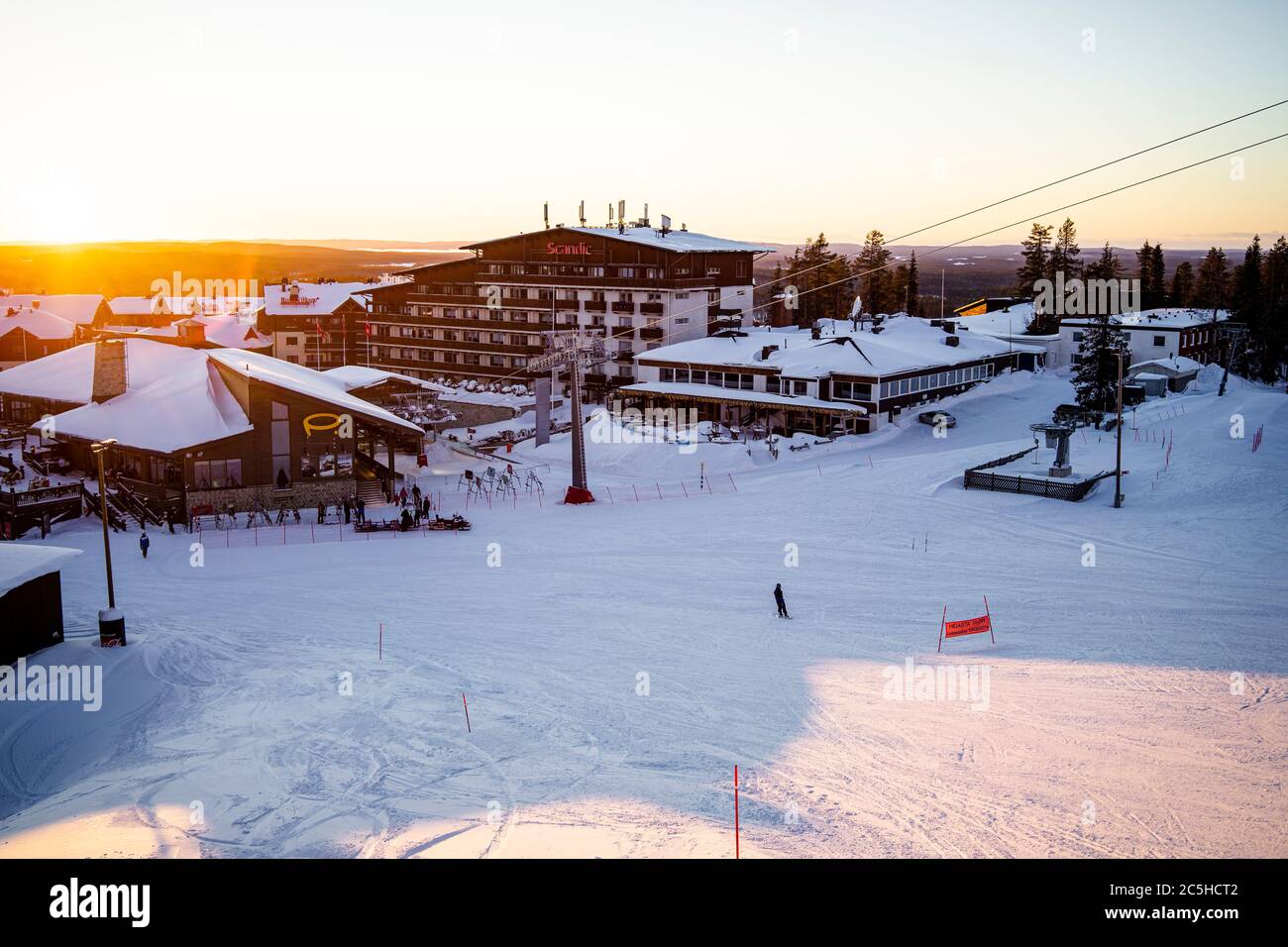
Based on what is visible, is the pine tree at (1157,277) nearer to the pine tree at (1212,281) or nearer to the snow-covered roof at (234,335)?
the pine tree at (1212,281)

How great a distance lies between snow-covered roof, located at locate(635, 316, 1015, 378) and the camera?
54469mm

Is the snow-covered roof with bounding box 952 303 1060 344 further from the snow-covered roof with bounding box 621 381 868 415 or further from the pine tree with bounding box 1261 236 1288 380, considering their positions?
the snow-covered roof with bounding box 621 381 868 415

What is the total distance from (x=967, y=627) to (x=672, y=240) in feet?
→ 195

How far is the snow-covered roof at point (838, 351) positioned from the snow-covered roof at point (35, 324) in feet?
165

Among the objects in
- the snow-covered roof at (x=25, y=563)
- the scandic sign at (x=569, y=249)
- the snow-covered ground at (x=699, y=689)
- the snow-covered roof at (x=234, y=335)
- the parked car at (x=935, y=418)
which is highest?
the scandic sign at (x=569, y=249)

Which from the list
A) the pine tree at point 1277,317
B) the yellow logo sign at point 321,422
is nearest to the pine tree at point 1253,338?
the pine tree at point 1277,317

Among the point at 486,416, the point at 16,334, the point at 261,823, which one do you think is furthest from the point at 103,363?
the point at 16,334

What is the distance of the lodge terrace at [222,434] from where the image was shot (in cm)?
3719

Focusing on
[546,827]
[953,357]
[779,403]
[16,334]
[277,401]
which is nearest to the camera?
[546,827]

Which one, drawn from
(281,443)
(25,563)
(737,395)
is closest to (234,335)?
(737,395)

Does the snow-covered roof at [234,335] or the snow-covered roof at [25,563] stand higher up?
the snow-covered roof at [234,335]
